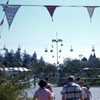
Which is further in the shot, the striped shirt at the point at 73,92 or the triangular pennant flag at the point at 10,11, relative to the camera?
the triangular pennant flag at the point at 10,11

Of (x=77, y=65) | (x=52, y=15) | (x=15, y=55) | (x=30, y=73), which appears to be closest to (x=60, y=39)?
(x=77, y=65)

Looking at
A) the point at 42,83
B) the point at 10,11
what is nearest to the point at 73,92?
the point at 42,83

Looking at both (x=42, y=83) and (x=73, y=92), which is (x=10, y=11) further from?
(x=73, y=92)

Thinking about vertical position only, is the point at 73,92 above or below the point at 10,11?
below

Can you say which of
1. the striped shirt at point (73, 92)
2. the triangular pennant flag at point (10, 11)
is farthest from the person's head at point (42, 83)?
the triangular pennant flag at point (10, 11)

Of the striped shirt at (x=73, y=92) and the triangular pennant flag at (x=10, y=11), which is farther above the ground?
the triangular pennant flag at (x=10, y=11)

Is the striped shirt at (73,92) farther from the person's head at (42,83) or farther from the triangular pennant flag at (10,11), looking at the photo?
the triangular pennant flag at (10,11)

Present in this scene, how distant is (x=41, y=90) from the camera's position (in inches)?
331

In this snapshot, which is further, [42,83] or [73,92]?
[73,92]

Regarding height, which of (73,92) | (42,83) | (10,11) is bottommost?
(73,92)

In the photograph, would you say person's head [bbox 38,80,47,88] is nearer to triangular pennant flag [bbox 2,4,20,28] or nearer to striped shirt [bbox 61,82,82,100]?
striped shirt [bbox 61,82,82,100]

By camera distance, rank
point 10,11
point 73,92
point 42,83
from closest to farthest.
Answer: point 42,83 → point 73,92 → point 10,11

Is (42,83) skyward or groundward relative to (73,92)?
skyward

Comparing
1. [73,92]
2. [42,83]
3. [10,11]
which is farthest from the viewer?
[10,11]
